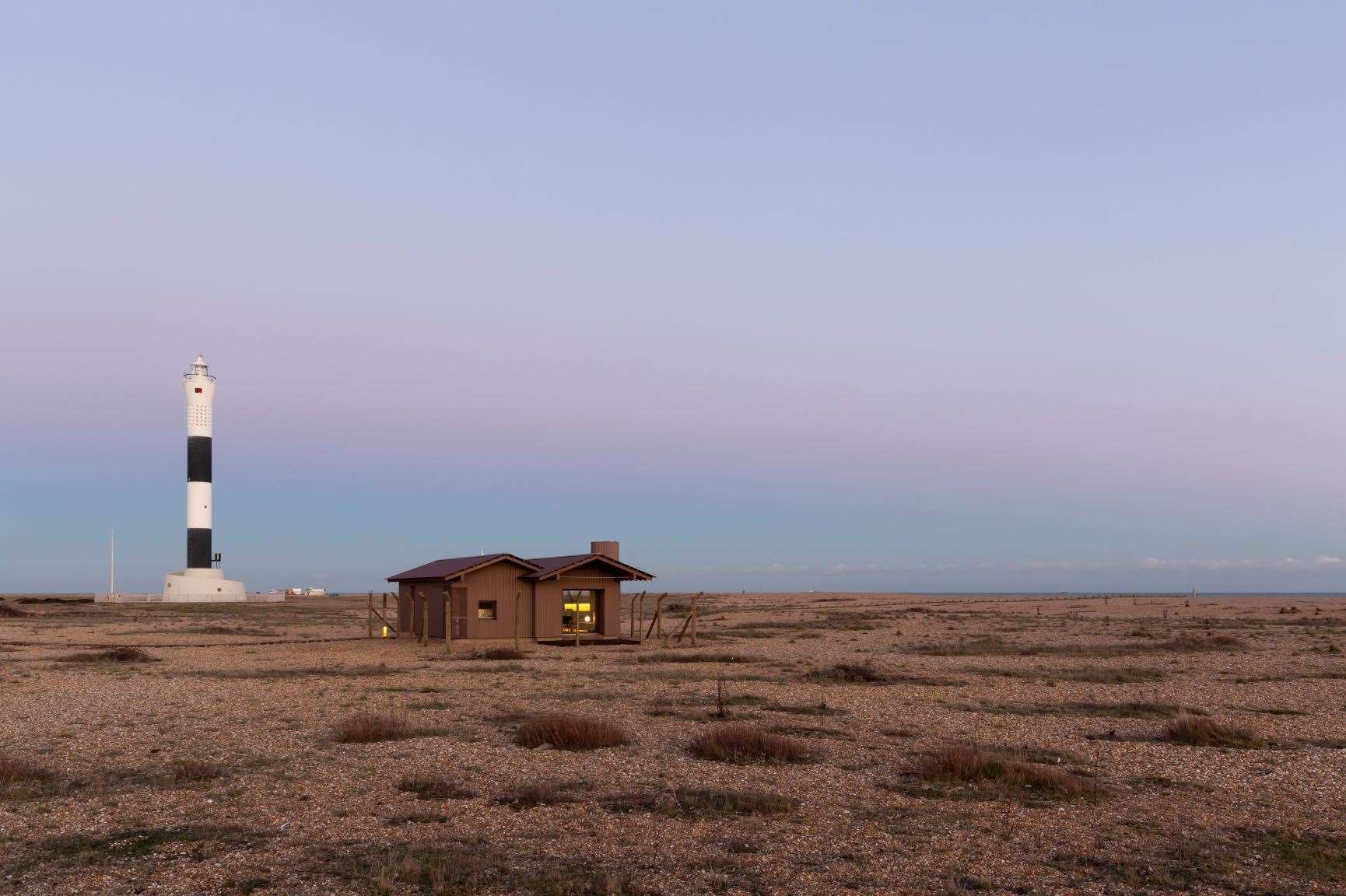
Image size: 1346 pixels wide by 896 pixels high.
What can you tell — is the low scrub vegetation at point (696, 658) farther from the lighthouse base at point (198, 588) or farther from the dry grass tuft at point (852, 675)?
the lighthouse base at point (198, 588)

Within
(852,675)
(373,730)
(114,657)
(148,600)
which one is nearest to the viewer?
(373,730)

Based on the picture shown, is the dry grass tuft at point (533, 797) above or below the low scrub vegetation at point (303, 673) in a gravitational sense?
above

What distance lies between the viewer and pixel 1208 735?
688 inches

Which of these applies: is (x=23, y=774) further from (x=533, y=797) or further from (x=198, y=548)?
(x=198, y=548)

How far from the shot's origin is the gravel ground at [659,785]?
33.7 feet

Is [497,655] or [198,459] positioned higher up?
[198,459]

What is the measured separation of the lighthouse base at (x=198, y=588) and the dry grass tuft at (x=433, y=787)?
75.5 metres

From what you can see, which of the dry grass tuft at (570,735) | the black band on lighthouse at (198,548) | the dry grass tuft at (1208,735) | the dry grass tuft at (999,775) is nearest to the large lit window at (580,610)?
the dry grass tuft at (570,735)

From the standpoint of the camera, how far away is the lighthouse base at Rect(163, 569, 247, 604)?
81750 mm

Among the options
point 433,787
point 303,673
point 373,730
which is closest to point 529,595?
point 303,673

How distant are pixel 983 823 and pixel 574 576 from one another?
31.7 metres

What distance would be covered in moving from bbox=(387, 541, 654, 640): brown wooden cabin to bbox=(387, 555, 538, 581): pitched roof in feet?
0.15

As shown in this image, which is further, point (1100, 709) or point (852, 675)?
point (852, 675)

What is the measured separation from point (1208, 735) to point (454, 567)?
31807 millimetres
